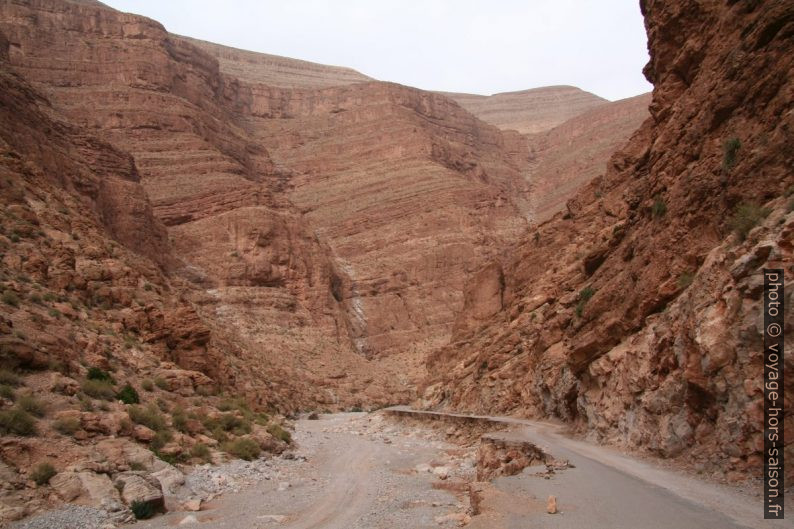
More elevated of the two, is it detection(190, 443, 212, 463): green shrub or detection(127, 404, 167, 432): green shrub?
detection(127, 404, 167, 432): green shrub

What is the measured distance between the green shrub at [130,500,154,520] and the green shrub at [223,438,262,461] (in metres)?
5.85

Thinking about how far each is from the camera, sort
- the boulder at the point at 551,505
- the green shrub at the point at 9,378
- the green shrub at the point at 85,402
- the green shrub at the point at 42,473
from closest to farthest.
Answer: the boulder at the point at 551,505
the green shrub at the point at 42,473
the green shrub at the point at 9,378
the green shrub at the point at 85,402

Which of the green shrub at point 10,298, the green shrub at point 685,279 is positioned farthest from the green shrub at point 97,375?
the green shrub at point 685,279

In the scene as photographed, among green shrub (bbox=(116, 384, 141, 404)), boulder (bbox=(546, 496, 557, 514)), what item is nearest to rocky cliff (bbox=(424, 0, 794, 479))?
boulder (bbox=(546, 496, 557, 514))

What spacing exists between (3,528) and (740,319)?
36.6 feet

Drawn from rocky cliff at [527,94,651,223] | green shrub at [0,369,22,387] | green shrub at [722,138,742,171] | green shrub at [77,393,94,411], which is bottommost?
green shrub at [77,393,94,411]

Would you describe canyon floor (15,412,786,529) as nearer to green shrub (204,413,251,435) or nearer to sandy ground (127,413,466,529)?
sandy ground (127,413,466,529)

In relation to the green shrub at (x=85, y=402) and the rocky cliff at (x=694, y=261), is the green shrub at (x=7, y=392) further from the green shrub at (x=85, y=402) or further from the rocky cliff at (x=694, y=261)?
the rocky cliff at (x=694, y=261)

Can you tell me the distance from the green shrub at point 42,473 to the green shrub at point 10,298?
6823 millimetres

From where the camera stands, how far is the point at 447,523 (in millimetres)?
9727

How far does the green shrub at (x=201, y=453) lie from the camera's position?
49.2 feet

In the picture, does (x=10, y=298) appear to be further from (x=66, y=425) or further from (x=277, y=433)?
(x=277, y=433)

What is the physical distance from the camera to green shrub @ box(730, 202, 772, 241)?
35.5 ft

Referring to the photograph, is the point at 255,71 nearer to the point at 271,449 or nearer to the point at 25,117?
the point at 25,117
